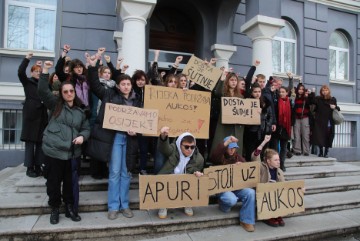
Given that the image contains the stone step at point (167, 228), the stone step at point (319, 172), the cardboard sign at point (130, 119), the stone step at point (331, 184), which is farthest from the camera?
the stone step at point (319, 172)

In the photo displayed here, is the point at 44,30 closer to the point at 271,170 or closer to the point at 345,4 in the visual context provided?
the point at 271,170

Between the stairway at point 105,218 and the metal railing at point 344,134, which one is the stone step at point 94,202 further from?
the metal railing at point 344,134

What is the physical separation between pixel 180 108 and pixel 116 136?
3.42 ft

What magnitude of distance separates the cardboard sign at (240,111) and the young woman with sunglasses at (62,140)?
6.70 ft

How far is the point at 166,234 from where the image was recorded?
348 centimetres

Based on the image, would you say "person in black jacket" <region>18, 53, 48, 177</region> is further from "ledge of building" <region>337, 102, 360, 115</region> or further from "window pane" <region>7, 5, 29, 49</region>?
"ledge of building" <region>337, 102, 360, 115</region>

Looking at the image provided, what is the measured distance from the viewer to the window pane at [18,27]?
725 centimetres

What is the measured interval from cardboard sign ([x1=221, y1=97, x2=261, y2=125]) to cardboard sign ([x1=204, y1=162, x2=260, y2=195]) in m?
0.85

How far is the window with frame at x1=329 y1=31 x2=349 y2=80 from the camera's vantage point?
35.4ft

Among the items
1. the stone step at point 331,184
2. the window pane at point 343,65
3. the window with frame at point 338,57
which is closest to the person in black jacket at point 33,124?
the stone step at point 331,184

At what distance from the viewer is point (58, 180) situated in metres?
3.31

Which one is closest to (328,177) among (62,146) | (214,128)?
(214,128)

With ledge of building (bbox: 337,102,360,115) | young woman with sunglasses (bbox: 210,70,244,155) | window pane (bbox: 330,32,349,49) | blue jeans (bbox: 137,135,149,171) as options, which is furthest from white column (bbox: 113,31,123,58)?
window pane (bbox: 330,32,349,49)

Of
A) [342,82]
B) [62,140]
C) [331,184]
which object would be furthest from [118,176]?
[342,82]
